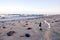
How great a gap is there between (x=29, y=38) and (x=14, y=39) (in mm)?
940

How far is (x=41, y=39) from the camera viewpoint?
26.3 feet

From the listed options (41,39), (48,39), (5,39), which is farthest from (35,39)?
(5,39)

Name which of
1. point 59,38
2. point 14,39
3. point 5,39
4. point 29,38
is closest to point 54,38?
point 59,38

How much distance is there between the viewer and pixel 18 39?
328 inches

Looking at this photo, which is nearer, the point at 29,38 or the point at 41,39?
the point at 41,39

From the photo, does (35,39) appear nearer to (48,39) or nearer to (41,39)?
(41,39)

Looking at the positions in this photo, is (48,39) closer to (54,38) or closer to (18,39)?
(54,38)

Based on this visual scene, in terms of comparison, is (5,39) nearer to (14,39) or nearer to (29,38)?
(14,39)

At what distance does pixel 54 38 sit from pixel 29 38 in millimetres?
1655

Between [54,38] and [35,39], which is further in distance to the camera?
[35,39]

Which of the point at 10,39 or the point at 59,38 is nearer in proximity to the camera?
the point at 59,38

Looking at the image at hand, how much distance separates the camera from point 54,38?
7.72m

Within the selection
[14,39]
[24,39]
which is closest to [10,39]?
[14,39]

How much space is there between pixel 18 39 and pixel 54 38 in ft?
7.05
